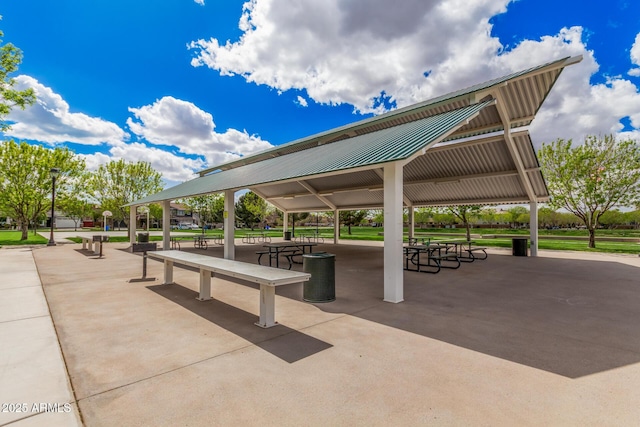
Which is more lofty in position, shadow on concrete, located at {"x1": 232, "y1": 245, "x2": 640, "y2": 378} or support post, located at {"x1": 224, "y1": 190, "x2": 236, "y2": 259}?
support post, located at {"x1": 224, "y1": 190, "x2": 236, "y2": 259}

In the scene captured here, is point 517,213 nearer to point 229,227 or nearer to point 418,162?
point 418,162

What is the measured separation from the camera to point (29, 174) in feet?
69.7

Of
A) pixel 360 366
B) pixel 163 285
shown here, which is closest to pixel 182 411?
pixel 360 366

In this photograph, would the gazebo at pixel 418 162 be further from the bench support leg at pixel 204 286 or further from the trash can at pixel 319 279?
the bench support leg at pixel 204 286

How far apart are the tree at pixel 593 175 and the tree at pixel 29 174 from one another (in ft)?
114

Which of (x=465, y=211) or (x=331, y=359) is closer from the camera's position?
(x=331, y=359)

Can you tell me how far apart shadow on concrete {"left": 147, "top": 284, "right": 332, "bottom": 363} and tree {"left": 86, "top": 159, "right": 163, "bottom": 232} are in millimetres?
23611

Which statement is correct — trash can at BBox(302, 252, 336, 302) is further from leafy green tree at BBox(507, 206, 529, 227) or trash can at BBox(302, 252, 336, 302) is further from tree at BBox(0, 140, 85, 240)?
leafy green tree at BBox(507, 206, 529, 227)

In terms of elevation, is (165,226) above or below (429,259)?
above

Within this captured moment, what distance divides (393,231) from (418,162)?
9.55m

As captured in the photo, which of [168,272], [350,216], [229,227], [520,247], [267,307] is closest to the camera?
[267,307]

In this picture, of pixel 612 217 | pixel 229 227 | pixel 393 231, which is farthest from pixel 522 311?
pixel 612 217

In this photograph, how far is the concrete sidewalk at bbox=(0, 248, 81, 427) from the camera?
246 centimetres

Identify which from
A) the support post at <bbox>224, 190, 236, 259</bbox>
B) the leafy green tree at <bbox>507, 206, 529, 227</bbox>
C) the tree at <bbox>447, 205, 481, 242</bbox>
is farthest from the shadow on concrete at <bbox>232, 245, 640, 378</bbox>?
the leafy green tree at <bbox>507, 206, 529, 227</bbox>
